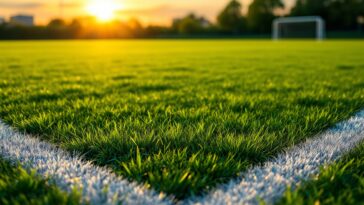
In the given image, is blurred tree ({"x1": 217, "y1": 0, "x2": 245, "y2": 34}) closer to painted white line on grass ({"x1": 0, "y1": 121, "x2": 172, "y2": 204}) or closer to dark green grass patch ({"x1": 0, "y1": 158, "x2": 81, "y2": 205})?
painted white line on grass ({"x1": 0, "y1": 121, "x2": 172, "y2": 204})

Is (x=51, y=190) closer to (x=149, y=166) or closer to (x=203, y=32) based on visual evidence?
(x=149, y=166)

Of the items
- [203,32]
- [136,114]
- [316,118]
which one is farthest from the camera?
[203,32]

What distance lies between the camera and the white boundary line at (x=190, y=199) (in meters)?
1.20

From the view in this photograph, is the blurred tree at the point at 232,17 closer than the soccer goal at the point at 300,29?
No

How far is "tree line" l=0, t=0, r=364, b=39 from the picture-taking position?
4784 centimetres

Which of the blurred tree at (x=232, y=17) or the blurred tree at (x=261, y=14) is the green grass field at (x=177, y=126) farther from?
the blurred tree at (x=232, y=17)

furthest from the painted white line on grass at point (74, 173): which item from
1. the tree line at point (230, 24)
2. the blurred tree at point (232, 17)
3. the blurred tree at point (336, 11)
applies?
the blurred tree at point (232, 17)

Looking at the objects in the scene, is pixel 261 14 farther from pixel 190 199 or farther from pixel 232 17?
pixel 190 199

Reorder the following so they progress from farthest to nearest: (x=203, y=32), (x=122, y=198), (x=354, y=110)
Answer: (x=203, y=32)
(x=354, y=110)
(x=122, y=198)

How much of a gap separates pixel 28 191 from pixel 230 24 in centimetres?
7140

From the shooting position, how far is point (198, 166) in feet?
4.71

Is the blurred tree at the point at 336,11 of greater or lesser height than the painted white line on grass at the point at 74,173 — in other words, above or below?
above

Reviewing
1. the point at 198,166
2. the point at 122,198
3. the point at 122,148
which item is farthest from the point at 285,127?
the point at 122,198

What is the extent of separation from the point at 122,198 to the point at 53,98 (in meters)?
2.32
